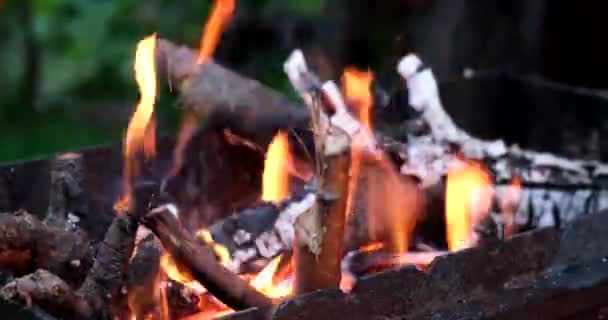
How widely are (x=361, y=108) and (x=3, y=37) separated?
2533 millimetres

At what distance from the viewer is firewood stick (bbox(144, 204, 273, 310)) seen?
1028 millimetres

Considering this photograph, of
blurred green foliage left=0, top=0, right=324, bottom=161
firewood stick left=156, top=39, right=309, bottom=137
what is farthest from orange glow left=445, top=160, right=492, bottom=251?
blurred green foliage left=0, top=0, right=324, bottom=161

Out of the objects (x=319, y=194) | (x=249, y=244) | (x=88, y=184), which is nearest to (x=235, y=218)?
(x=249, y=244)

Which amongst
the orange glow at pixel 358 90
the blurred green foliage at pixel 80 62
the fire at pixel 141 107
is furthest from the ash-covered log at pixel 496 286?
the blurred green foliage at pixel 80 62

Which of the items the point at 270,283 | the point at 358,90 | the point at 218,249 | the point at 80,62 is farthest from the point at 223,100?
the point at 80,62

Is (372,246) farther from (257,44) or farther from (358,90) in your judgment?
(257,44)

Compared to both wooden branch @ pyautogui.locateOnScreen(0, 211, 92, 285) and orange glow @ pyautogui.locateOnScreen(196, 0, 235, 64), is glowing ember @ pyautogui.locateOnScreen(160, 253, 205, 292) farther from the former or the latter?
orange glow @ pyautogui.locateOnScreen(196, 0, 235, 64)

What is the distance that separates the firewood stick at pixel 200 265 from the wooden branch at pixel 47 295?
0.10 meters

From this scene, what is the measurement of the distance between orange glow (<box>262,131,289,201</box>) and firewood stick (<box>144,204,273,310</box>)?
1.38ft

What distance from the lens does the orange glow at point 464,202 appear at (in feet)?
4.43

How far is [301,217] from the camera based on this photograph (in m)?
1.04

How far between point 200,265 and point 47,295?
0.15 metres

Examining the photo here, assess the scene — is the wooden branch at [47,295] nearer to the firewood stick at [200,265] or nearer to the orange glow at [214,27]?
the firewood stick at [200,265]

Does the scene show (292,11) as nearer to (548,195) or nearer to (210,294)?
(548,195)
